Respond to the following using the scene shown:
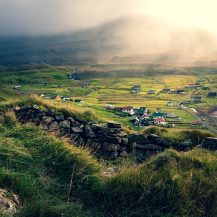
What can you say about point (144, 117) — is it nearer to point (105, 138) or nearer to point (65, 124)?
point (65, 124)

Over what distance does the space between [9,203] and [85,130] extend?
8685 mm

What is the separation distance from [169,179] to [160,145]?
22.3 ft

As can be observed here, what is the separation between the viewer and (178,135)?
52.7 feet

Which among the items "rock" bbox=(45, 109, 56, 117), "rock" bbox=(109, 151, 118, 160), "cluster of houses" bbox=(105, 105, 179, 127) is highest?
"rock" bbox=(45, 109, 56, 117)

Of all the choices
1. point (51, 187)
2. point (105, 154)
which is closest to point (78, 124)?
point (105, 154)

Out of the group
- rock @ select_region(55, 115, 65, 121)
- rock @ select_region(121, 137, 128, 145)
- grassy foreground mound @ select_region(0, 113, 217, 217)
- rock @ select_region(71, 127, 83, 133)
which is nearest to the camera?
grassy foreground mound @ select_region(0, 113, 217, 217)

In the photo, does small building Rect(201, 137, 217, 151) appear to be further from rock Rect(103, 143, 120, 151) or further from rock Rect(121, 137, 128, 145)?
rock Rect(103, 143, 120, 151)

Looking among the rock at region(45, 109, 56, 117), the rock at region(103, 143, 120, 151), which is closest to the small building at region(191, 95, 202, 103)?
the rock at region(45, 109, 56, 117)

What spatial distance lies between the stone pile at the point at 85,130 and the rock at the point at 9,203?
6.78m

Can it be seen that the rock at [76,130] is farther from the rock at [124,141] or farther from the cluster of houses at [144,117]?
the cluster of houses at [144,117]

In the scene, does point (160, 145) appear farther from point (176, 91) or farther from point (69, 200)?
point (176, 91)

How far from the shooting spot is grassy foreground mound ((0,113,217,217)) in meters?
7.85

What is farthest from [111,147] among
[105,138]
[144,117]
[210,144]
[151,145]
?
[144,117]

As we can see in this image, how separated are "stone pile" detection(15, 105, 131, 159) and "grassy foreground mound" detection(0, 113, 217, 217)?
5160 millimetres
